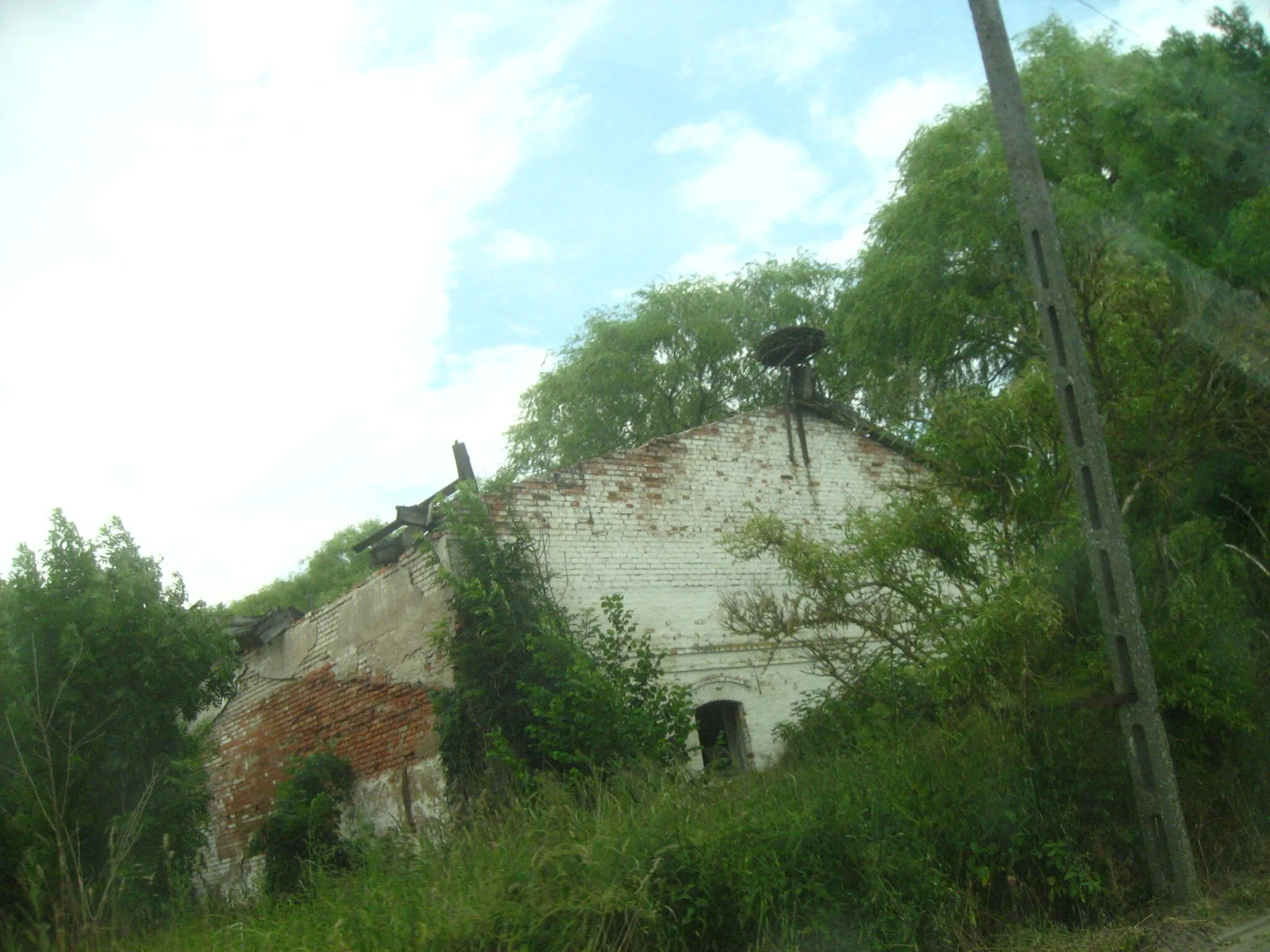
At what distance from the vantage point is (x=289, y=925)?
20.8 feet

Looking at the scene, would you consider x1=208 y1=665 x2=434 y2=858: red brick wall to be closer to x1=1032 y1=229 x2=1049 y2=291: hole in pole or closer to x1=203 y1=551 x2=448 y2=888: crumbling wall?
x1=203 y1=551 x2=448 y2=888: crumbling wall

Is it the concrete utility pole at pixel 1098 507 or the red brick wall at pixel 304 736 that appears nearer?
the concrete utility pole at pixel 1098 507

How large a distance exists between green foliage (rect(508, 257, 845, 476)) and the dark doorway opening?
15.4 metres

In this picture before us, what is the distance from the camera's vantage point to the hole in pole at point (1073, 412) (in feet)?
26.9

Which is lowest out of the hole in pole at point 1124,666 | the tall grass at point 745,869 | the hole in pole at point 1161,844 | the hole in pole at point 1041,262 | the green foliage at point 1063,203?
the hole in pole at point 1161,844

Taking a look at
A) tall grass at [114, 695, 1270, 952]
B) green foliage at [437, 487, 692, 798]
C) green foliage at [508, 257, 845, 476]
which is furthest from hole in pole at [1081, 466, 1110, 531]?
green foliage at [508, 257, 845, 476]

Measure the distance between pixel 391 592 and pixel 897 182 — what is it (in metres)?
14.1

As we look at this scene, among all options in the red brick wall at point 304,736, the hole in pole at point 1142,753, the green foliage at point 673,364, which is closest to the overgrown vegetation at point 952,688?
the hole in pole at point 1142,753

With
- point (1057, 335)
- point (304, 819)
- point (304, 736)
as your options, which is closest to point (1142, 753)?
point (1057, 335)

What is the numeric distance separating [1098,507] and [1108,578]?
20.3 inches

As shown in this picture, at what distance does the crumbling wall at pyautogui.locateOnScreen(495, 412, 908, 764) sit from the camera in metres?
13.7

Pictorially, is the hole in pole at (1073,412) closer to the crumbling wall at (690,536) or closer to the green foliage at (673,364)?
the crumbling wall at (690,536)

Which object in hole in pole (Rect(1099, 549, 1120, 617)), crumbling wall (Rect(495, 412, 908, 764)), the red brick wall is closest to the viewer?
hole in pole (Rect(1099, 549, 1120, 617))

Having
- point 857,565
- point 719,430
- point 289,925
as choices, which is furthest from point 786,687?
point 289,925
